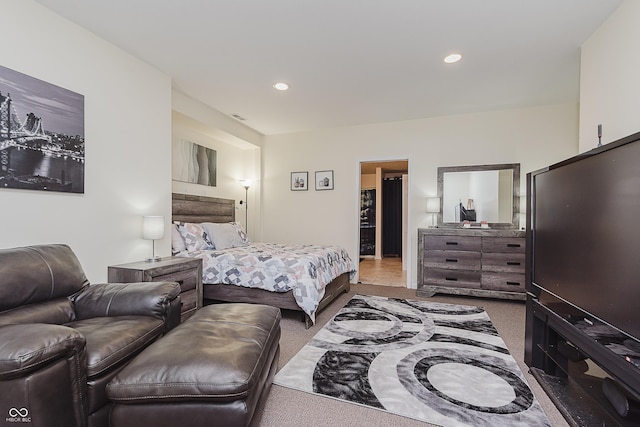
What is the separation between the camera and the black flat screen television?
1.28m

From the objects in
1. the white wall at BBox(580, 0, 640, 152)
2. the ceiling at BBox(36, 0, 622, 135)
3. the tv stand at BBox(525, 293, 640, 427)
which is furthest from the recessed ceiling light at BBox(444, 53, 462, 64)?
the tv stand at BBox(525, 293, 640, 427)

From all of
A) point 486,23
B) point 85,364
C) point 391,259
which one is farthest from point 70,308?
point 391,259

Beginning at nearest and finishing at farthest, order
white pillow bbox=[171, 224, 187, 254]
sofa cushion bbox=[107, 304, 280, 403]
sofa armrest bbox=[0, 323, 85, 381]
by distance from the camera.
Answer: sofa armrest bbox=[0, 323, 85, 381] → sofa cushion bbox=[107, 304, 280, 403] → white pillow bbox=[171, 224, 187, 254]

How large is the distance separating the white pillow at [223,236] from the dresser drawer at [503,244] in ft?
11.0

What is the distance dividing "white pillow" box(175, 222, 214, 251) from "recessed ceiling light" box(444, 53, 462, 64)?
3.43 metres

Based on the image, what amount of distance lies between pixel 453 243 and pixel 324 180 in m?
2.32

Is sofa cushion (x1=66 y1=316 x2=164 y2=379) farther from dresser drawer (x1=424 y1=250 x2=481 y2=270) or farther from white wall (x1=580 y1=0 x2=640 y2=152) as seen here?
dresser drawer (x1=424 y1=250 x2=481 y2=270)

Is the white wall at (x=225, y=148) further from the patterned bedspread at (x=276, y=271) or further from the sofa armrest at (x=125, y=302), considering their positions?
the sofa armrest at (x=125, y=302)

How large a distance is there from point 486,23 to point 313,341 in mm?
2947

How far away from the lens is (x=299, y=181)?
17.9ft

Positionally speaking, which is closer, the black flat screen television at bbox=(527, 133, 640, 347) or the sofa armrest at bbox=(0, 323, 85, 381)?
the sofa armrest at bbox=(0, 323, 85, 381)

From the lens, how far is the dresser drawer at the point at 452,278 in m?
4.06

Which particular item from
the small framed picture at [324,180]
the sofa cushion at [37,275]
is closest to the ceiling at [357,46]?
the small framed picture at [324,180]

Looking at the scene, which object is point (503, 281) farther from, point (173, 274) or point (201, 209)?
point (201, 209)
